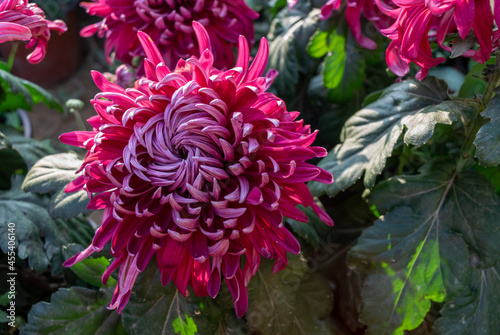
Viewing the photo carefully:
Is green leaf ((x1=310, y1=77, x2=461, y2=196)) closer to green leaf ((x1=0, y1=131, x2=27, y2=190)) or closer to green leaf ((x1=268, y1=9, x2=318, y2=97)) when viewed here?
green leaf ((x1=268, y1=9, x2=318, y2=97))

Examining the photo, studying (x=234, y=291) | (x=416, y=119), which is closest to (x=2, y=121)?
(x=234, y=291)

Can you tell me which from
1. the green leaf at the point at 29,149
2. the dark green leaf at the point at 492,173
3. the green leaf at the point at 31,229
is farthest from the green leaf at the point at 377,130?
the green leaf at the point at 29,149

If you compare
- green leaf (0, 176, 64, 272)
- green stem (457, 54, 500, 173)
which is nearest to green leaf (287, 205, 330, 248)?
green stem (457, 54, 500, 173)

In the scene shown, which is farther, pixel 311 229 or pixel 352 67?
pixel 352 67

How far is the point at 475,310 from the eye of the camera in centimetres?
87

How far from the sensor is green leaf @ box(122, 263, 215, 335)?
769mm

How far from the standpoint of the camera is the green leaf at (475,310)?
33.6 inches

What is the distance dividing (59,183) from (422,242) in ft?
2.07

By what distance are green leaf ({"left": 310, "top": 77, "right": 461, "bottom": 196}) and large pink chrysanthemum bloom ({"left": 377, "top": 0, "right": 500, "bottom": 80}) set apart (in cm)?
9

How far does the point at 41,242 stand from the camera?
2.97 ft

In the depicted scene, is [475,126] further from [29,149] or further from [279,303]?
[29,149]

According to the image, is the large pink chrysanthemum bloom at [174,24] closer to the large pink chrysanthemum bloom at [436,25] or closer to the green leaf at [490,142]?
the large pink chrysanthemum bloom at [436,25]

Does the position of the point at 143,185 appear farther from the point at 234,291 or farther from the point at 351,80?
the point at 351,80

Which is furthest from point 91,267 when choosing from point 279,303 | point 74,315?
point 279,303
